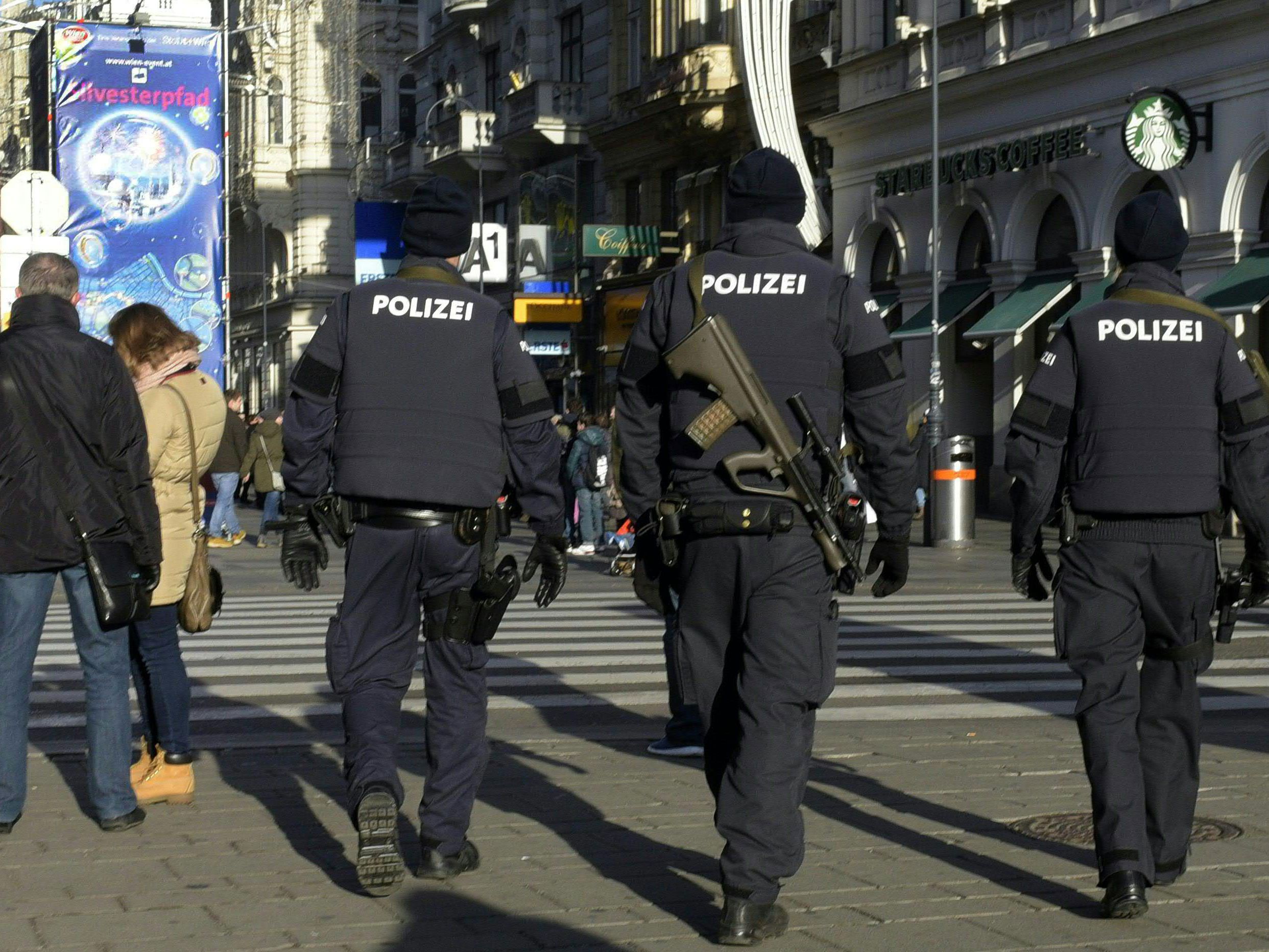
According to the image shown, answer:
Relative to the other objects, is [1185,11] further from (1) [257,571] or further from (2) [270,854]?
(2) [270,854]

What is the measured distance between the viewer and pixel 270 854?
6.20 m

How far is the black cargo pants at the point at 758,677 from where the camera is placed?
5160mm

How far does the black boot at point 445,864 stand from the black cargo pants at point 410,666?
2 cm

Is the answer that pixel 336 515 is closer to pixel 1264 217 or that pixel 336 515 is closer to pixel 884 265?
pixel 1264 217

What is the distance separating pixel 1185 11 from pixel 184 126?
1350cm

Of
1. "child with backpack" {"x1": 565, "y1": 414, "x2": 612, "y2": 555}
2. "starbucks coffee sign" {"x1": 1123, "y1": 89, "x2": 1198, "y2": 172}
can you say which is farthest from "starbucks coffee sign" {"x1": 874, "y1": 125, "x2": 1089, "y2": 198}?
"child with backpack" {"x1": 565, "y1": 414, "x2": 612, "y2": 555}

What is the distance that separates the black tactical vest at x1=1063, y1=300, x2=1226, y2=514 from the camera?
5.58 metres

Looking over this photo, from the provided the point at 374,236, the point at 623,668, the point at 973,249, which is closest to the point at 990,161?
the point at 973,249

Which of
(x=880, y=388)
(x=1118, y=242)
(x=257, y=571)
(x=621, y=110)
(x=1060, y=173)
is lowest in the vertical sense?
(x=257, y=571)

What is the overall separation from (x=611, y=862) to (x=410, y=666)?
0.81m

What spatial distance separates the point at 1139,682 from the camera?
223 inches

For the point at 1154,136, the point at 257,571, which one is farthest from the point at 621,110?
the point at 257,571

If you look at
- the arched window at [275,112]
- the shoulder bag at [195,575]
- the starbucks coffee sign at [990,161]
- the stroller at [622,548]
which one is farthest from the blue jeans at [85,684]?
the arched window at [275,112]

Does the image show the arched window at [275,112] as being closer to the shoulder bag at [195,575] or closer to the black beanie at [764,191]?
the shoulder bag at [195,575]
